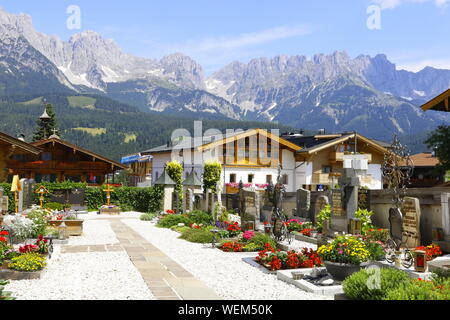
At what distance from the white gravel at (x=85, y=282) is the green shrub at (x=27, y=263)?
0.33m

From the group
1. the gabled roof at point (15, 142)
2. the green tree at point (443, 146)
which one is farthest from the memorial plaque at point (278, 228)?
the green tree at point (443, 146)

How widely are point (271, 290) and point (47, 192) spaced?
2984 cm

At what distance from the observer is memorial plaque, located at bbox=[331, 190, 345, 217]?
21.4m

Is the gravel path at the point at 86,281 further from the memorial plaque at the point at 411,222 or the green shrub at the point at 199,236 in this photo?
the memorial plaque at the point at 411,222

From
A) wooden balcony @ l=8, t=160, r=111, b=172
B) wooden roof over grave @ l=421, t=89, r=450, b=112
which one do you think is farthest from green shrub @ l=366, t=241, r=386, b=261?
wooden balcony @ l=8, t=160, r=111, b=172

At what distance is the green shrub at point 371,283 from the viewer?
8.48 meters

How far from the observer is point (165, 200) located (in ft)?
124

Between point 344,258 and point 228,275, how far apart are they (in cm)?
306

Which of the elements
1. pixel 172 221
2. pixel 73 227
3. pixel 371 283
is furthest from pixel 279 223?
pixel 172 221

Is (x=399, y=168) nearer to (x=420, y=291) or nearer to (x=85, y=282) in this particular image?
(x=420, y=291)

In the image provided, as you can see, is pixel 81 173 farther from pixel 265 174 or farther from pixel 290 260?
pixel 290 260

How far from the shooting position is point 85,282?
36.7ft

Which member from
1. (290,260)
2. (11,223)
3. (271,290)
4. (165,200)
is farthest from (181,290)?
(165,200)
